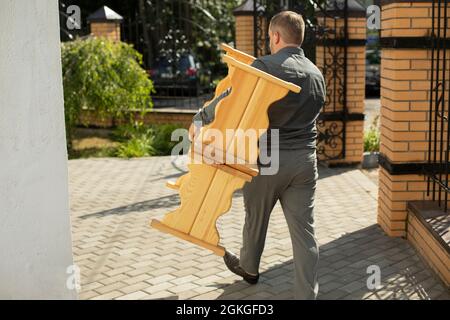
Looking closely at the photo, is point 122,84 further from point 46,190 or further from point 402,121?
point 46,190

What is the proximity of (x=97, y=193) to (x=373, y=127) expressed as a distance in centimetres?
489

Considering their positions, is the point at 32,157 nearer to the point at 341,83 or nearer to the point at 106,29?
the point at 341,83

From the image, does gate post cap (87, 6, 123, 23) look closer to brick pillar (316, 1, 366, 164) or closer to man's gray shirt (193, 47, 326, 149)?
brick pillar (316, 1, 366, 164)

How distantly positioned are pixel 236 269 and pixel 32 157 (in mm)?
1736

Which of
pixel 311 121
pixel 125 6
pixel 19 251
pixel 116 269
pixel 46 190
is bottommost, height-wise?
pixel 116 269

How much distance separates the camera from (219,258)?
5117 millimetres

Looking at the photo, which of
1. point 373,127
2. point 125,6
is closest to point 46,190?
point 373,127

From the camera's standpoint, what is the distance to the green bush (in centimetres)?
1078

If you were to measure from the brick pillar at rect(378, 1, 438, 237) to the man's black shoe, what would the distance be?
1619 millimetres

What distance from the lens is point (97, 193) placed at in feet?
25.1

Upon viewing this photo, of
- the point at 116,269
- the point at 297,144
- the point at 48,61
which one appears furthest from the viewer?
the point at 116,269

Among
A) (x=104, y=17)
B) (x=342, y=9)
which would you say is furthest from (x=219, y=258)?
(x=104, y=17)

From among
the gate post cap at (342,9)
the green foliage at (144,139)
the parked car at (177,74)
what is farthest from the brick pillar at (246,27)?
the parked car at (177,74)

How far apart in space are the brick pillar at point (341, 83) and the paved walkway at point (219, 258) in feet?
3.48
